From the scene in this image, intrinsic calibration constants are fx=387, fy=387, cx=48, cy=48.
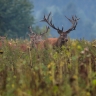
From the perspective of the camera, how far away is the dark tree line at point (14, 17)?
1692 inches

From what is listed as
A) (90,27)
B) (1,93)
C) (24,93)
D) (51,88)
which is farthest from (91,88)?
(90,27)

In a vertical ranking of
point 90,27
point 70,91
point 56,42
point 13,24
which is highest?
point 90,27

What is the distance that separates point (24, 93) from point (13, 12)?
42825 mm

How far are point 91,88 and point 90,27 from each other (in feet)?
539

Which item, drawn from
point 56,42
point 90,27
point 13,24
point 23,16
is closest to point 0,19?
point 13,24

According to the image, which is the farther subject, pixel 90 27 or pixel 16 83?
pixel 90 27

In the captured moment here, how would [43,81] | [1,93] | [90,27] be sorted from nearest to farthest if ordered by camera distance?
[43,81] → [1,93] → [90,27]

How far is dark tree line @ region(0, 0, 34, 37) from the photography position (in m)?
43.0

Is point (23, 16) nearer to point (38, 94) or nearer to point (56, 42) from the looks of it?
point (56, 42)

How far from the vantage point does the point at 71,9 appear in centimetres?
17212

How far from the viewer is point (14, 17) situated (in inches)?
1801

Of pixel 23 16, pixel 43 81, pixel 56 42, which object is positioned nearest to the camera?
pixel 43 81

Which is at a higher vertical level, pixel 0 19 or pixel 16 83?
pixel 0 19

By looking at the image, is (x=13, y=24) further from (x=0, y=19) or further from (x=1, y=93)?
(x=1, y=93)
